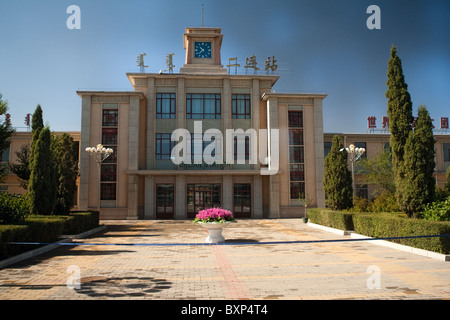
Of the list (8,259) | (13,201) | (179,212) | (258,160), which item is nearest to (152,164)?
(179,212)

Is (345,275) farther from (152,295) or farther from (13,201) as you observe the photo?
(13,201)

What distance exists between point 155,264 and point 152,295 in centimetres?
343

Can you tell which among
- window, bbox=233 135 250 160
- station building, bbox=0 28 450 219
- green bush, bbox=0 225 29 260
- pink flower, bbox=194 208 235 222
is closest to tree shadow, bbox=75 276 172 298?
green bush, bbox=0 225 29 260

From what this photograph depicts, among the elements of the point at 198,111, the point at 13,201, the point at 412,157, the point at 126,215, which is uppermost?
the point at 198,111

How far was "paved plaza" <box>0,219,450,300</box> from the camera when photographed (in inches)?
278

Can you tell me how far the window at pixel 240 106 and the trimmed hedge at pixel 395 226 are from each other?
42.9 ft

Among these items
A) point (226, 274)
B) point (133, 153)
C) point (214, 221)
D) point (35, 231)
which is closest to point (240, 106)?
point (133, 153)

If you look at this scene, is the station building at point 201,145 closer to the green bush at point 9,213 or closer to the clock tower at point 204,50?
the clock tower at point 204,50

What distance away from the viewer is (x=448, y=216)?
1231cm

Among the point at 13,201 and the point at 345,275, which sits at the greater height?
the point at 13,201

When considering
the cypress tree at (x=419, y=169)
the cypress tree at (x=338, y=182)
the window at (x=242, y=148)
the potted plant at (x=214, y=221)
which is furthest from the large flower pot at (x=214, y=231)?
the window at (x=242, y=148)

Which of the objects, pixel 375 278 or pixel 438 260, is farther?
pixel 438 260

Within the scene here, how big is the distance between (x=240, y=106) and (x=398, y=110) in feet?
59.0

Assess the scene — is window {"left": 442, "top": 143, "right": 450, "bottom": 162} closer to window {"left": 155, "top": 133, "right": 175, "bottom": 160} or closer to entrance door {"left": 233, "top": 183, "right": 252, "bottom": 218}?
entrance door {"left": 233, "top": 183, "right": 252, "bottom": 218}
